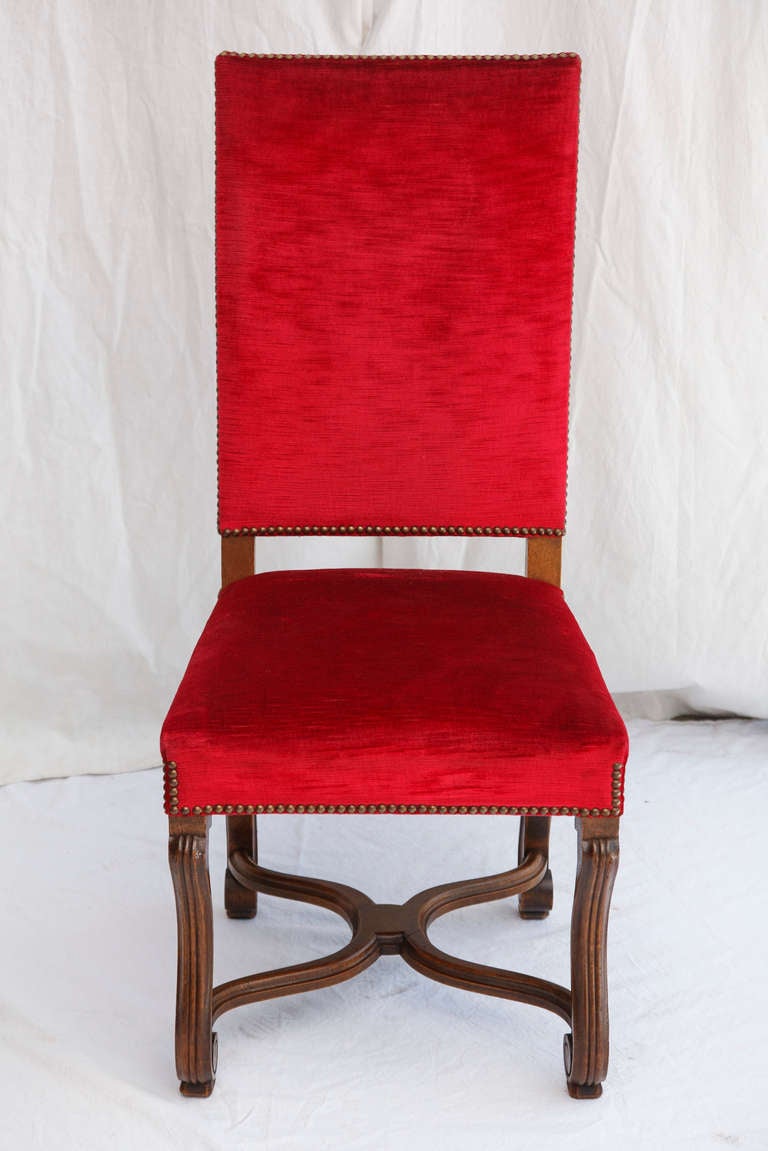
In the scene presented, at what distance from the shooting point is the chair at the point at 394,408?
1613 millimetres

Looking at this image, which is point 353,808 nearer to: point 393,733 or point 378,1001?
point 393,733

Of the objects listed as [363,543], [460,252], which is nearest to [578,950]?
[460,252]

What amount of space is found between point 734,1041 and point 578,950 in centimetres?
32

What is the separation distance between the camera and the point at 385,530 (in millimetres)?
1903

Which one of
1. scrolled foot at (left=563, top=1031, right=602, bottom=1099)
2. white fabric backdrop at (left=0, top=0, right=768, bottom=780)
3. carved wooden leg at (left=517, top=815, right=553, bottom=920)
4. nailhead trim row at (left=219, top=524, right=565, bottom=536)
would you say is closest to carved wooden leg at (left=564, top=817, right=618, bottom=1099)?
scrolled foot at (left=563, top=1031, right=602, bottom=1099)

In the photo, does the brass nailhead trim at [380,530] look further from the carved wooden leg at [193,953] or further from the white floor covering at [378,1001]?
the white floor covering at [378,1001]

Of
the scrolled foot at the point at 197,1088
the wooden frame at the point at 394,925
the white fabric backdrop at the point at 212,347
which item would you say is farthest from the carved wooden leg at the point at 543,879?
the white fabric backdrop at the point at 212,347

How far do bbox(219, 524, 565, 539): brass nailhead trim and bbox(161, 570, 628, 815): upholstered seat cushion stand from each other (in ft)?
1.01

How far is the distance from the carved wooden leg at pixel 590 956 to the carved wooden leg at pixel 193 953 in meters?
0.43

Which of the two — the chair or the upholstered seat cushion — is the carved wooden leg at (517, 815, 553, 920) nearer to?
the chair

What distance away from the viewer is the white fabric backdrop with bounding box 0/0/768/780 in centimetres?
237

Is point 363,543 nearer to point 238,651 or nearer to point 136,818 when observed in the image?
point 136,818

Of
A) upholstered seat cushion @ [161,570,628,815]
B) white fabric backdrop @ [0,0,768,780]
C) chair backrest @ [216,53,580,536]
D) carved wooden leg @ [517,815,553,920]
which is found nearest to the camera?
upholstered seat cushion @ [161,570,628,815]

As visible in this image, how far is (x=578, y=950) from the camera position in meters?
1.60
